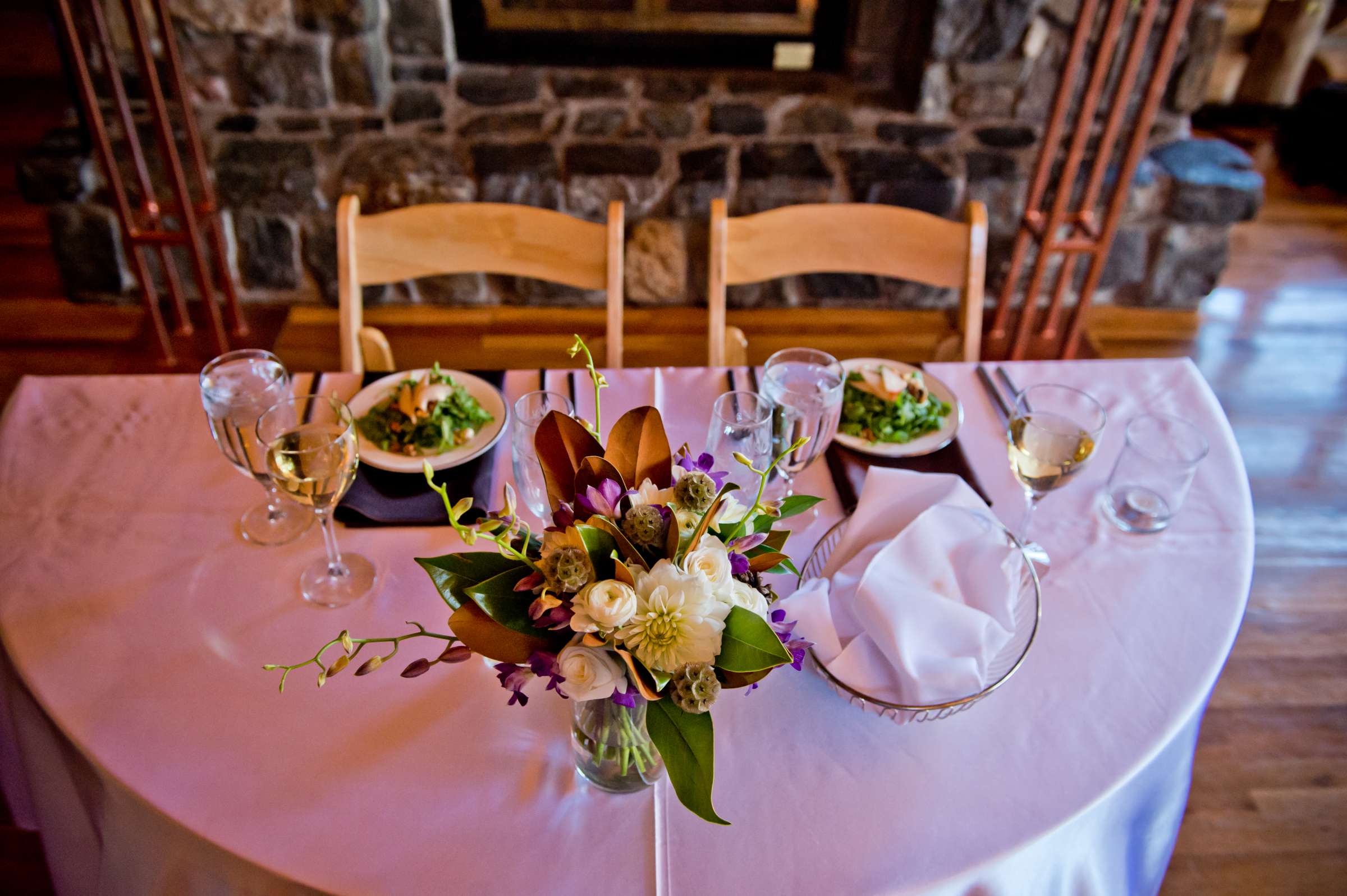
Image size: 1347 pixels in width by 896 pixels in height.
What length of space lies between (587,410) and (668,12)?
1810 millimetres

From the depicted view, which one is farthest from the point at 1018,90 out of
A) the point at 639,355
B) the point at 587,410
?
the point at 587,410

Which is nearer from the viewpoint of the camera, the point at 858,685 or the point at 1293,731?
the point at 858,685

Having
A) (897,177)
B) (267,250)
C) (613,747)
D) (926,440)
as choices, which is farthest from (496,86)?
(613,747)

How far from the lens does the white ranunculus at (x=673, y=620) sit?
24.1 inches

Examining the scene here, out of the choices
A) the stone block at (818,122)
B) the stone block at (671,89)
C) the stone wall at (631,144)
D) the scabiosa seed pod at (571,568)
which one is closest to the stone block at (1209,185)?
the stone wall at (631,144)

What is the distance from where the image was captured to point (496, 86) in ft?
A: 8.67

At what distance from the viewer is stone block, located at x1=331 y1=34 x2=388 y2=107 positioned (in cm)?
247

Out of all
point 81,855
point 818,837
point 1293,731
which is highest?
point 818,837

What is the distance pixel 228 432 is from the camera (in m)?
0.93

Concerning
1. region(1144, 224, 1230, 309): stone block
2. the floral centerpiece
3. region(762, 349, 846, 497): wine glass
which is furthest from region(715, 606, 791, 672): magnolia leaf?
region(1144, 224, 1230, 309): stone block

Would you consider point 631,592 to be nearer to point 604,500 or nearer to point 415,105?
point 604,500

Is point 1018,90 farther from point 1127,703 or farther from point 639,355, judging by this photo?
point 1127,703

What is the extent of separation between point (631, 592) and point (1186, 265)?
2805 millimetres

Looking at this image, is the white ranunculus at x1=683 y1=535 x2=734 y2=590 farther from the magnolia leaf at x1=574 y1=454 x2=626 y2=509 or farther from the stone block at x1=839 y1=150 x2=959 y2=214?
the stone block at x1=839 y1=150 x2=959 y2=214
